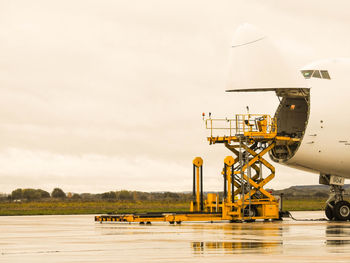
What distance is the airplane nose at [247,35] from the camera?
126 ft

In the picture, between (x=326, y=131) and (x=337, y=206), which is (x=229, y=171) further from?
(x=337, y=206)

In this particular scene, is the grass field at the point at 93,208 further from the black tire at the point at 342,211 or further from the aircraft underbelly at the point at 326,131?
the aircraft underbelly at the point at 326,131

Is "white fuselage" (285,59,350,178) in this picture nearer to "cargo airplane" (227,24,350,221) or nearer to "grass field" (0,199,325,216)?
"cargo airplane" (227,24,350,221)

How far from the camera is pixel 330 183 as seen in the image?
41969mm

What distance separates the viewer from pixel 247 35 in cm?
3859

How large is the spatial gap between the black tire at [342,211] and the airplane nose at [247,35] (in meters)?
10.9

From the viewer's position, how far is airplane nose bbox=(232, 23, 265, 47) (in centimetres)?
3850

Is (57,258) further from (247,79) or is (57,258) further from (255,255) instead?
(247,79)

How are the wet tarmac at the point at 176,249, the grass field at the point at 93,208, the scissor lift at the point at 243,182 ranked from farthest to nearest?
the grass field at the point at 93,208 → the scissor lift at the point at 243,182 → the wet tarmac at the point at 176,249

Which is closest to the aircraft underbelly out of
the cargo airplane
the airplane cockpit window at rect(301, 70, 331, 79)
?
the cargo airplane

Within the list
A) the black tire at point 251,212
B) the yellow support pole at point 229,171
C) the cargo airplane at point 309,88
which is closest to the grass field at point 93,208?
the black tire at point 251,212

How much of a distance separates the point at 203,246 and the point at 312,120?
20377 millimetres

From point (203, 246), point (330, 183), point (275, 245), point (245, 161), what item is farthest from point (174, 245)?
point (330, 183)

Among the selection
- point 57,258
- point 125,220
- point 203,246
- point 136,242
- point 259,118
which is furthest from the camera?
point 259,118
